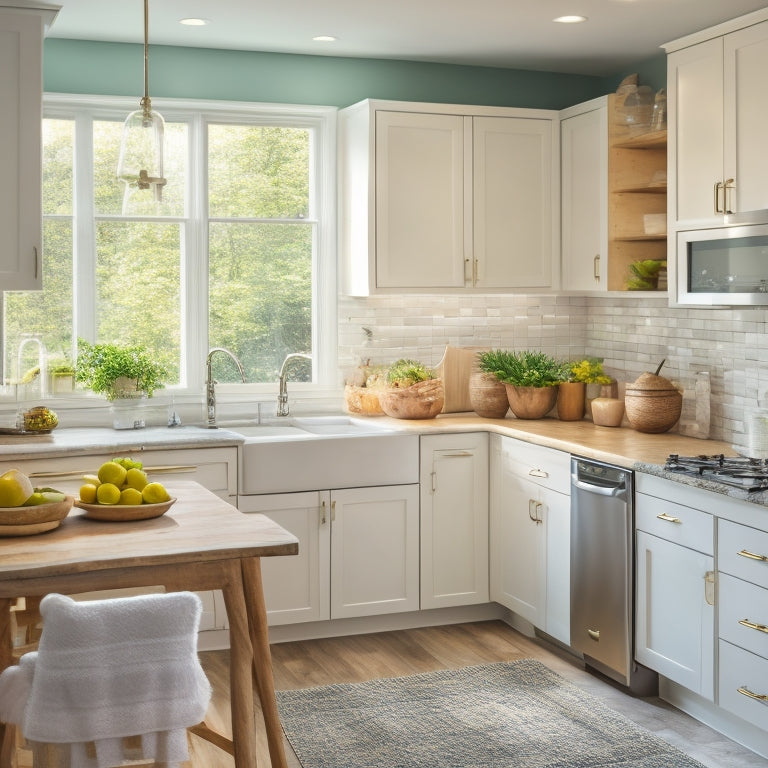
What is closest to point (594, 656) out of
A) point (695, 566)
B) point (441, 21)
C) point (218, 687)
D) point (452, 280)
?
point (695, 566)

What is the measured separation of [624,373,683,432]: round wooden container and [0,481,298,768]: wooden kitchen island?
2258 mm

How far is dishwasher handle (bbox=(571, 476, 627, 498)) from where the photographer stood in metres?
3.98

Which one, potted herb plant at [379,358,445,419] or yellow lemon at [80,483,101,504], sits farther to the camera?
potted herb plant at [379,358,445,419]

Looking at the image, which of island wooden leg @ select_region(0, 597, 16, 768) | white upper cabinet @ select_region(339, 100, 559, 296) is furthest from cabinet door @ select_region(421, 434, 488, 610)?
island wooden leg @ select_region(0, 597, 16, 768)

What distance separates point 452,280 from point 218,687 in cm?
226

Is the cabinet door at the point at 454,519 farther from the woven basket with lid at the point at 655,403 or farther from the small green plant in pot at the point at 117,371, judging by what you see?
the small green plant in pot at the point at 117,371

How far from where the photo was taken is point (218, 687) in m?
4.16

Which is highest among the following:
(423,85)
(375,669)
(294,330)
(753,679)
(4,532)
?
(423,85)

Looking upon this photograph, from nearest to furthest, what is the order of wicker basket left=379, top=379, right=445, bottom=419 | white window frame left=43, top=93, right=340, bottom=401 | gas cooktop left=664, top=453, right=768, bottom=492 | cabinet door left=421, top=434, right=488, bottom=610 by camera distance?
gas cooktop left=664, top=453, right=768, bottom=492 < cabinet door left=421, top=434, right=488, bottom=610 < white window frame left=43, top=93, right=340, bottom=401 < wicker basket left=379, top=379, right=445, bottom=419

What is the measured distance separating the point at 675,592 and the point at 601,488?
53cm

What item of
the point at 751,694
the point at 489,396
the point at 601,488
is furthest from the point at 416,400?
the point at 751,694

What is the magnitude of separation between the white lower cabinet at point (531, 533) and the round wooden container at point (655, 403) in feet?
1.67

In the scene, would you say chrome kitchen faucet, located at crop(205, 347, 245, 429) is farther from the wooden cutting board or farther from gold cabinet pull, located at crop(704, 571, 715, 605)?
gold cabinet pull, located at crop(704, 571, 715, 605)

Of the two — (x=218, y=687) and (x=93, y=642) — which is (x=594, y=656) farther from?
(x=93, y=642)
